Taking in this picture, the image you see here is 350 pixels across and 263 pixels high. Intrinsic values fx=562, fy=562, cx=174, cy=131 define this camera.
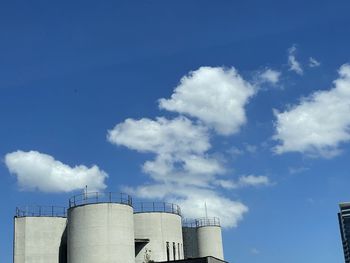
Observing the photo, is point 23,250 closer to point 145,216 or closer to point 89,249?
point 89,249

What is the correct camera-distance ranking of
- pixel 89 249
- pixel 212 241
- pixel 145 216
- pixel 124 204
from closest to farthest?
pixel 89 249 → pixel 124 204 → pixel 145 216 → pixel 212 241

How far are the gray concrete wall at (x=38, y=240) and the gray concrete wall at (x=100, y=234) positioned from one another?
530 cm

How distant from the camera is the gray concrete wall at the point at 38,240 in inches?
Result: 2376

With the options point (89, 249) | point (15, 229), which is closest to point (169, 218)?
point (89, 249)

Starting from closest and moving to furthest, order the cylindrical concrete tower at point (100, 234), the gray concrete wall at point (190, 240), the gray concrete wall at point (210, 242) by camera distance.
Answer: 1. the cylindrical concrete tower at point (100, 234)
2. the gray concrete wall at point (190, 240)
3. the gray concrete wall at point (210, 242)

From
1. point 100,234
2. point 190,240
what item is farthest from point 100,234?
point 190,240

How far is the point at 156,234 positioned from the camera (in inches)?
2493

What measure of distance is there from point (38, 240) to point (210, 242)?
1053 inches

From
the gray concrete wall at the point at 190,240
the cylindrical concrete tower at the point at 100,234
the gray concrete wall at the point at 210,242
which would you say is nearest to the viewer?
the cylindrical concrete tower at the point at 100,234

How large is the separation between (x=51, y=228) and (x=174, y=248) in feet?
46.1

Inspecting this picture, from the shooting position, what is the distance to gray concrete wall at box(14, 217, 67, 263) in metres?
60.3

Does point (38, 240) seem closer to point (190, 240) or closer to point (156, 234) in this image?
point (156, 234)

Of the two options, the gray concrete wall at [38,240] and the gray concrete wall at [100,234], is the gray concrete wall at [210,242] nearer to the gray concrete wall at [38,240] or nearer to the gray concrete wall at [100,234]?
the gray concrete wall at [100,234]

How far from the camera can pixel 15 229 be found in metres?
61.2
